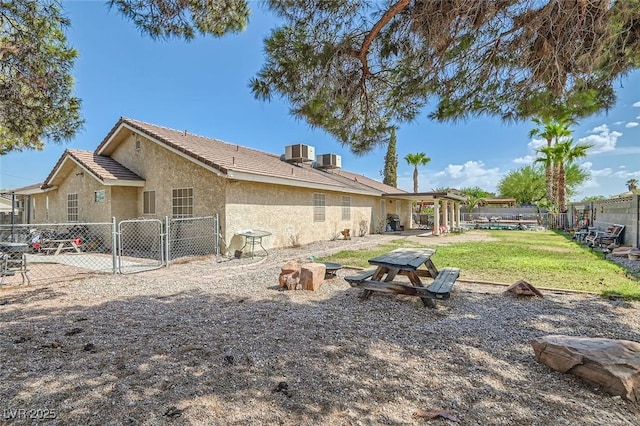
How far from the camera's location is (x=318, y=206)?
15.5m

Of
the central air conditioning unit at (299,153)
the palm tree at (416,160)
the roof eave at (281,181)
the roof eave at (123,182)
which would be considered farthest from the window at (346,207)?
the palm tree at (416,160)

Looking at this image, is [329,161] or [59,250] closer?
[59,250]

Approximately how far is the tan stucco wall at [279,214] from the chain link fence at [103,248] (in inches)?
31.9

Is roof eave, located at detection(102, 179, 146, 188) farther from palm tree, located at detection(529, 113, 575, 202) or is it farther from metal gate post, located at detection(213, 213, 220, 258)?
palm tree, located at detection(529, 113, 575, 202)

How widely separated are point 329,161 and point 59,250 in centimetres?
1482

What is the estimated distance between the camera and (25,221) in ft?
61.2

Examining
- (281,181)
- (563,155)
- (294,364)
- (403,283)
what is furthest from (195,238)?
(563,155)

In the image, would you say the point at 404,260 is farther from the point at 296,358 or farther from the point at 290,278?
the point at 296,358

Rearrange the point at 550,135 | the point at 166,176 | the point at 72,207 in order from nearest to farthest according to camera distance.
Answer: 1. the point at 166,176
2. the point at 72,207
3. the point at 550,135

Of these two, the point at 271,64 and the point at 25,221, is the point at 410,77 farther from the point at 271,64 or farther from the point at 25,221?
the point at 25,221

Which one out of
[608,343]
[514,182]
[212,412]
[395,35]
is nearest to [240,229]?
[395,35]

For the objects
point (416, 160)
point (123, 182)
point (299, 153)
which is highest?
point (416, 160)

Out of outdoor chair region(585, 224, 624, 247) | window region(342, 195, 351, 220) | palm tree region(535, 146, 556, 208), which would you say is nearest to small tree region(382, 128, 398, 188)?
palm tree region(535, 146, 556, 208)

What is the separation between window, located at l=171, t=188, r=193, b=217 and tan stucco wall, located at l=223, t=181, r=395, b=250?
174cm
